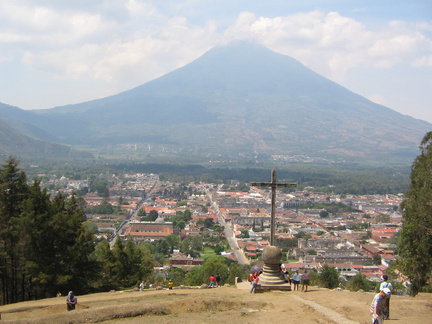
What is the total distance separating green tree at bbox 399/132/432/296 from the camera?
1497 centimetres

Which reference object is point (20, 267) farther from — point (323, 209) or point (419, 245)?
point (323, 209)

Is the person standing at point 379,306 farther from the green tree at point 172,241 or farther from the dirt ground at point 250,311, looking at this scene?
the green tree at point 172,241

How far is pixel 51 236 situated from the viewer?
1582cm

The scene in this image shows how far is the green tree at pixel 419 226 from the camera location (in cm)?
1497

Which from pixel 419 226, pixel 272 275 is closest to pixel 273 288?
pixel 272 275

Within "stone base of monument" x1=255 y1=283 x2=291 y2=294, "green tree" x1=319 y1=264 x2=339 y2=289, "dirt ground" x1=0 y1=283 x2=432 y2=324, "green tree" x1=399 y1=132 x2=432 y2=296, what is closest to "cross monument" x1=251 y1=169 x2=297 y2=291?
"stone base of monument" x1=255 y1=283 x2=291 y2=294

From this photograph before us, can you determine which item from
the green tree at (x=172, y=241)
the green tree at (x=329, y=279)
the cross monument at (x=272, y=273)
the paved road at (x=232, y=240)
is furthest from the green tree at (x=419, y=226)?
the green tree at (x=172, y=241)

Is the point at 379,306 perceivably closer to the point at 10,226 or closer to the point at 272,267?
the point at 272,267

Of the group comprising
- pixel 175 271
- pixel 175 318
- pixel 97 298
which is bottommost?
pixel 175 271

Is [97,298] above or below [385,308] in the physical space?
below

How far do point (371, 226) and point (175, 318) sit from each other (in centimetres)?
5306

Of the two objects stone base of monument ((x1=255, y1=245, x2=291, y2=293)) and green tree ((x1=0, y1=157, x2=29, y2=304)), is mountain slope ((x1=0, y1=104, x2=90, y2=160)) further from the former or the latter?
stone base of monument ((x1=255, y1=245, x2=291, y2=293))

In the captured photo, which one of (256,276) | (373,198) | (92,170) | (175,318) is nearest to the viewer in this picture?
(175,318)

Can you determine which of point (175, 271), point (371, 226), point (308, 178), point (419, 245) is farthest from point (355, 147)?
point (419, 245)
